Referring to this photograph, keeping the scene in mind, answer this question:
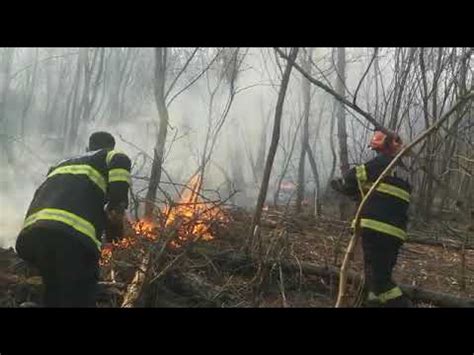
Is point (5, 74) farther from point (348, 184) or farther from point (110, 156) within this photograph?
point (348, 184)

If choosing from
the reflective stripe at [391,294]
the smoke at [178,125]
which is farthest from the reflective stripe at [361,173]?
the smoke at [178,125]

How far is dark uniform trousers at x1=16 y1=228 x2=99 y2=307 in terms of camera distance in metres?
3.71

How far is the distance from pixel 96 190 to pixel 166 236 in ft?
2.82

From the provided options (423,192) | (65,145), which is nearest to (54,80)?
(65,145)

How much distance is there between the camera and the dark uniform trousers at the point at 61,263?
3715mm

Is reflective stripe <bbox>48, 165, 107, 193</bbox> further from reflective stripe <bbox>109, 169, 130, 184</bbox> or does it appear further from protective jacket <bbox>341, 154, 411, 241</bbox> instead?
protective jacket <bbox>341, 154, 411, 241</bbox>

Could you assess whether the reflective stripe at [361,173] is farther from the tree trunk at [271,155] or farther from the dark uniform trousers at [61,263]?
the dark uniform trousers at [61,263]

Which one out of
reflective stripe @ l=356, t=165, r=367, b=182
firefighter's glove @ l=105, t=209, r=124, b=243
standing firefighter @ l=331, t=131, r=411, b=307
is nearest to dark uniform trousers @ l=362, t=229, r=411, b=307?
standing firefighter @ l=331, t=131, r=411, b=307

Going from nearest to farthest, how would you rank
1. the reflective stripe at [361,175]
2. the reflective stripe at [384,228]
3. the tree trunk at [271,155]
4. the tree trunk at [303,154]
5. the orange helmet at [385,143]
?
1. the reflective stripe at [384,228]
2. the reflective stripe at [361,175]
3. the orange helmet at [385,143]
4. the tree trunk at [271,155]
5. the tree trunk at [303,154]

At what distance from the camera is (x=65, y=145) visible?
874 inches

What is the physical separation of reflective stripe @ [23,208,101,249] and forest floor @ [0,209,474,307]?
0.78 metres

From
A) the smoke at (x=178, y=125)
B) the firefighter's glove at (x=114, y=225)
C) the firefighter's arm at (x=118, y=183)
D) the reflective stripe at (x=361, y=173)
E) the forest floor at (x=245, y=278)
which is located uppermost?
the smoke at (x=178, y=125)

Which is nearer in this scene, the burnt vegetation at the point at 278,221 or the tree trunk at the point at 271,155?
the burnt vegetation at the point at 278,221
